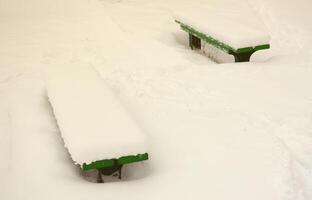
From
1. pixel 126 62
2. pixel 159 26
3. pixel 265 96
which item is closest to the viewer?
pixel 265 96

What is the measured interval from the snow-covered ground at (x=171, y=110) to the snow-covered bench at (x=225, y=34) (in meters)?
0.24

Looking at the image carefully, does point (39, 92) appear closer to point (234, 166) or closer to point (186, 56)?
point (186, 56)

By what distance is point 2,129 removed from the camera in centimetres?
464

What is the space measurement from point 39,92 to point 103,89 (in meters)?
1.28

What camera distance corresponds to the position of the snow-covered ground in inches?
143

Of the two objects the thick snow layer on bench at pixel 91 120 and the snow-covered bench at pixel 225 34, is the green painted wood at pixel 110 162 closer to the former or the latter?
the thick snow layer on bench at pixel 91 120

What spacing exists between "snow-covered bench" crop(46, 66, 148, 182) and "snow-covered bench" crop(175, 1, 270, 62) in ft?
7.23

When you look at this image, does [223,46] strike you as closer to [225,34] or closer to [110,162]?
[225,34]

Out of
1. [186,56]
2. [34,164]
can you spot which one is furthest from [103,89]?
[186,56]

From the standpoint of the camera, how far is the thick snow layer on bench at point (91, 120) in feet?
11.7

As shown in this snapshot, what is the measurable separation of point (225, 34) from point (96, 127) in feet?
10.5

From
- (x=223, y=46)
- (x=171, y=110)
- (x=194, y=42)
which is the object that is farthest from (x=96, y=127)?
(x=194, y=42)

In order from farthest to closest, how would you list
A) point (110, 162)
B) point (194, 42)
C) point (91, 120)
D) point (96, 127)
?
point (194, 42) < point (91, 120) < point (96, 127) < point (110, 162)

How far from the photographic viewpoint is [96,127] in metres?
3.84
